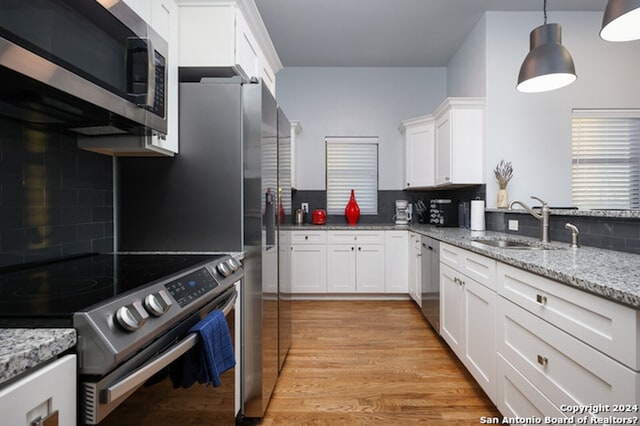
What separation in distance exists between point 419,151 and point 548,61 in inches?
76.7

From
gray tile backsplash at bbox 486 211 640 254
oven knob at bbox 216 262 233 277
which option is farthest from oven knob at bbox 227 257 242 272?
gray tile backsplash at bbox 486 211 640 254

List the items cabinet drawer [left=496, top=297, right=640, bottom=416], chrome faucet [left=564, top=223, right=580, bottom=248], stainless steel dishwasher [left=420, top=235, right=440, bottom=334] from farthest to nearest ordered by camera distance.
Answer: stainless steel dishwasher [left=420, top=235, right=440, bottom=334]
chrome faucet [left=564, top=223, right=580, bottom=248]
cabinet drawer [left=496, top=297, right=640, bottom=416]

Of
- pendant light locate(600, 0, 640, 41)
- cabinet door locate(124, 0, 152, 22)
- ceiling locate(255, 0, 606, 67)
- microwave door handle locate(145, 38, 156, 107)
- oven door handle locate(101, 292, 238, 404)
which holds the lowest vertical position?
oven door handle locate(101, 292, 238, 404)

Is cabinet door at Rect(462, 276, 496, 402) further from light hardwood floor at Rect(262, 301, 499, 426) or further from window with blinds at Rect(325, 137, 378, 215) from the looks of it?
window with blinds at Rect(325, 137, 378, 215)

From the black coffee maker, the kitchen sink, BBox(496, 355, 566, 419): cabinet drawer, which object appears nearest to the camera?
BBox(496, 355, 566, 419): cabinet drawer

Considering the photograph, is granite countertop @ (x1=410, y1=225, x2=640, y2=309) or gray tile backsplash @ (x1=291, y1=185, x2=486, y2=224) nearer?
granite countertop @ (x1=410, y1=225, x2=640, y2=309)

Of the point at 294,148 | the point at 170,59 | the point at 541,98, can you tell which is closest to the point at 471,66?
the point at 541,98

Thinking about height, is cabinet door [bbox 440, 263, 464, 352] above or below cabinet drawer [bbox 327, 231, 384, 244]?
below

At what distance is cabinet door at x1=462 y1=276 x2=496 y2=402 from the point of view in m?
1.72

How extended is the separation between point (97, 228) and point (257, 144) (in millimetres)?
858

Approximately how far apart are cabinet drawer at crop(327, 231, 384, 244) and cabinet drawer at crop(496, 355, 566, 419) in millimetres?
2269

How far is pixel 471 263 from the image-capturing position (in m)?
2.03

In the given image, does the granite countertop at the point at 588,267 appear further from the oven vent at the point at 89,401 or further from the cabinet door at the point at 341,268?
the cabinet door at the point at 341,268

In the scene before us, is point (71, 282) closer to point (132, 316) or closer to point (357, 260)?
point (132, 316)
